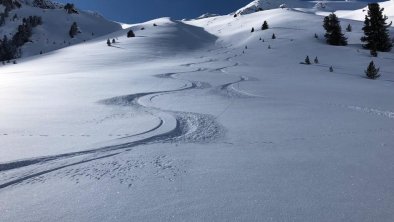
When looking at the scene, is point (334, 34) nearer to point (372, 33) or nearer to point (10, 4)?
point (372, 33)

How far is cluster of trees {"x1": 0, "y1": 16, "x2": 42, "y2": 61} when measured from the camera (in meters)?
41.5

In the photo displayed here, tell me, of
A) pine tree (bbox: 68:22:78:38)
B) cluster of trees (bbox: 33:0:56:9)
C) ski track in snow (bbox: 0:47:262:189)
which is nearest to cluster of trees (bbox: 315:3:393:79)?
ski track in snow (bbox: 0:47:262:189)

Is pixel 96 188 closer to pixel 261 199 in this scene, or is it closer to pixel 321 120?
pixel 261 199

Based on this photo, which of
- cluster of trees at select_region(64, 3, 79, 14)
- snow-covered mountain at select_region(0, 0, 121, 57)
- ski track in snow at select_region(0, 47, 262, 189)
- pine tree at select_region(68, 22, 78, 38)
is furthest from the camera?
cluster of trees at select_region(64, 3, 79, 14)

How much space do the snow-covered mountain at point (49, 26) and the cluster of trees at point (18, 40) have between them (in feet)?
2.15

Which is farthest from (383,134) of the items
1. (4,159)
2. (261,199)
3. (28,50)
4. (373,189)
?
(28,50)

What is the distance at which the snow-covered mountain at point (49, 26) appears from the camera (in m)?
48.0

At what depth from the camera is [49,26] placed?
181 ft

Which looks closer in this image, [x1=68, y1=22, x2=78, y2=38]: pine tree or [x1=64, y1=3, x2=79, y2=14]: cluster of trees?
[x1=68, y1=22, x2=78, y2=38]: pine tree

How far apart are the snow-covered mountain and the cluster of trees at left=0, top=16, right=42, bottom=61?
0.66m

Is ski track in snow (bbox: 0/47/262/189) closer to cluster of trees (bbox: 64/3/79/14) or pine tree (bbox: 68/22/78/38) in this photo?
→ pine tree (bbox: 68/22/78/38)

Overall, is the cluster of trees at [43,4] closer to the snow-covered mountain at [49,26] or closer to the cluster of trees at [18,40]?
the snow-covered mountain at [49,26]

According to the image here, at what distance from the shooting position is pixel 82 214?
256 cm

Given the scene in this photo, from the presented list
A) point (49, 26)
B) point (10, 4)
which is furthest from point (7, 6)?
point (49, 26)
